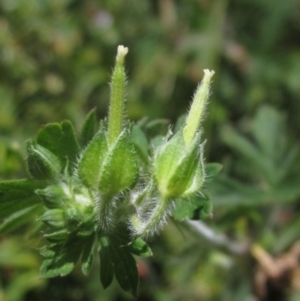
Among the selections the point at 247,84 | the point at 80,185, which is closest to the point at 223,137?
the point at 247,84

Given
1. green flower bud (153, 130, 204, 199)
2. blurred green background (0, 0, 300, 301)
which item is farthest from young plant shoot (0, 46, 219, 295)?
blurred green background (0, 0, 300, 301)

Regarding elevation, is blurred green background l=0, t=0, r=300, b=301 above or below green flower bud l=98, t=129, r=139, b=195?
below

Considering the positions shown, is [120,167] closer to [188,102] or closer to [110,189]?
[110,189]

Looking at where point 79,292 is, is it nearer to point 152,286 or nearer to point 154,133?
point 152,286

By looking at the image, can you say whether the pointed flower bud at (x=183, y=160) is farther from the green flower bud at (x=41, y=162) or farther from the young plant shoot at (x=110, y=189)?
the green flower bud at (x=41, y=162)

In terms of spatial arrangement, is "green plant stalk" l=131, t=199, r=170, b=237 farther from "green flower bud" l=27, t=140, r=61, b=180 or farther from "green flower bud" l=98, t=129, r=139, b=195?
"green flower bud" l=27, t=140, r=61, b=180
